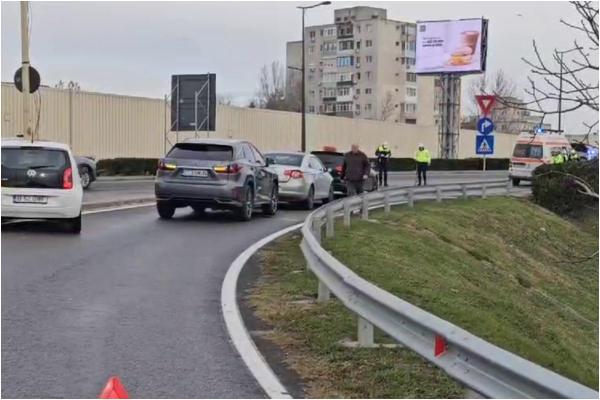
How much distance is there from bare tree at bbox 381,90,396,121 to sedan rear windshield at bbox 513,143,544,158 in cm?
8286

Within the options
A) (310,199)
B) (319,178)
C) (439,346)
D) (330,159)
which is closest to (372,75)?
(330,159)

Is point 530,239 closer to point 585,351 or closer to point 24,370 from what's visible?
point 585,351

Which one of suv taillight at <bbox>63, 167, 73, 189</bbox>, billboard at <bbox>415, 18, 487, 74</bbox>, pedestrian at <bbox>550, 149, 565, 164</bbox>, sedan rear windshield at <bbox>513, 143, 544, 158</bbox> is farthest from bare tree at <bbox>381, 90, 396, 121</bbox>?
suv taillight at <bbox>63, 167, 73, 189</bbox>

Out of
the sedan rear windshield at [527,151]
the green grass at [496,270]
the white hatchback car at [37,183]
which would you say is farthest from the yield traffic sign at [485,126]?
the sedan rear windshield at [527,151]

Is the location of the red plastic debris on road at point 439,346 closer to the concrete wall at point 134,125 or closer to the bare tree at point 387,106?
the concrete wall at point 134,125

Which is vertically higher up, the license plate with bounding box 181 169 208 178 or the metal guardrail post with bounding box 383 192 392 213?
the license plate with bounding box 181 169 208 178

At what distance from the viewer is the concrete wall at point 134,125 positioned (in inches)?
1588

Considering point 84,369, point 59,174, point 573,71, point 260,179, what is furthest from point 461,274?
point 84,369

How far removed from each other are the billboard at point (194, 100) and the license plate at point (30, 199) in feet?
81.2

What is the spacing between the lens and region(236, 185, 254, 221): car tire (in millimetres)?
17295

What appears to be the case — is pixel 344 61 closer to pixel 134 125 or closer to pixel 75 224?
pixel 134 125

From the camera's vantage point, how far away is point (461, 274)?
565 inches

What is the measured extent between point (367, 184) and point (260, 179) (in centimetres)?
925

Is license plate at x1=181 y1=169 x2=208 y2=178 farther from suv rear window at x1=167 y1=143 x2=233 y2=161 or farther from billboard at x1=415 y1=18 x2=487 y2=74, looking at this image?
billboard at x1=415 y1=18 x2=487 y2=74
